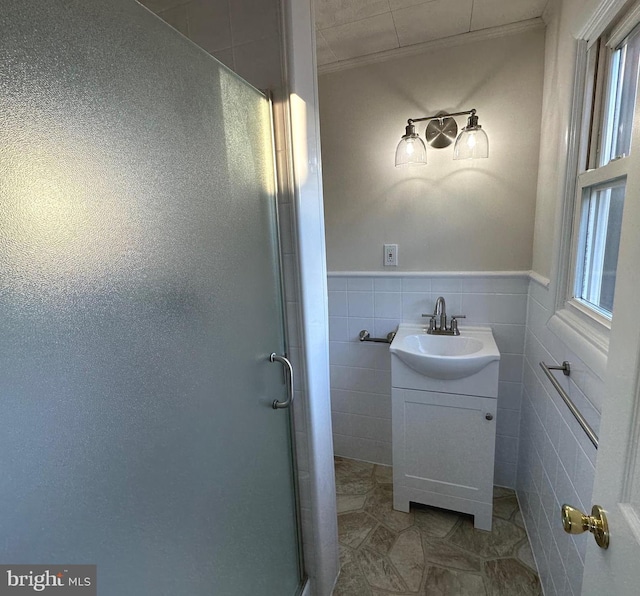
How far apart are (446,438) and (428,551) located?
1.66 feet

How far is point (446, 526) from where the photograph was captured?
5.51 ft

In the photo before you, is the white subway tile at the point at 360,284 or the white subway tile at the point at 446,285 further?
the white subway tile at the point at 360,284

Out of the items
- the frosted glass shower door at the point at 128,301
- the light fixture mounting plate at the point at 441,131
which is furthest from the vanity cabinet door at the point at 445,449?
the light fixture mounting plate at the point at 441,131

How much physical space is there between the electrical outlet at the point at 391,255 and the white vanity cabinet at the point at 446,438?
543mm

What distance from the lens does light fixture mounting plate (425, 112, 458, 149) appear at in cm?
167

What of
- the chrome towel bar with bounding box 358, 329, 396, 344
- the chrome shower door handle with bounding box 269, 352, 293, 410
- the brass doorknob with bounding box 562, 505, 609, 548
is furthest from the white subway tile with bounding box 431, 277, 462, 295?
the brass doorknob with bounding box 562, 505, 609, 548

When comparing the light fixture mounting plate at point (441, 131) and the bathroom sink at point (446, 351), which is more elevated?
the light fixture mounting plate at point (441, 131)

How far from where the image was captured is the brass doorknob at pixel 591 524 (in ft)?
1.82

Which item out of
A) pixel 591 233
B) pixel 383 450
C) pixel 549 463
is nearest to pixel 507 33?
pixel 591 233

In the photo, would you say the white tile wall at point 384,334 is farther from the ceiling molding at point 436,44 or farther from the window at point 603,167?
the ceiling molding at point 436,44

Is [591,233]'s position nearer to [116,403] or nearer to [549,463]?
[549,463]

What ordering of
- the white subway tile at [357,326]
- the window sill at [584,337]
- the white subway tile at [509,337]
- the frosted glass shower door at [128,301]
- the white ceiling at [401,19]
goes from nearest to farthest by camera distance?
1. the frosted glass shower door at [128,301]
2. the window sill at [584,337]
3. the white ceiling at [401,19]
4. the white subway tile at [509,337]
5. the white subway tile at [357,326]

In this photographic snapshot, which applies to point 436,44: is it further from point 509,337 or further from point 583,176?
point 509,337

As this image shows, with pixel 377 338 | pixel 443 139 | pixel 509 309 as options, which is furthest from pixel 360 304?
pixel 443 139
